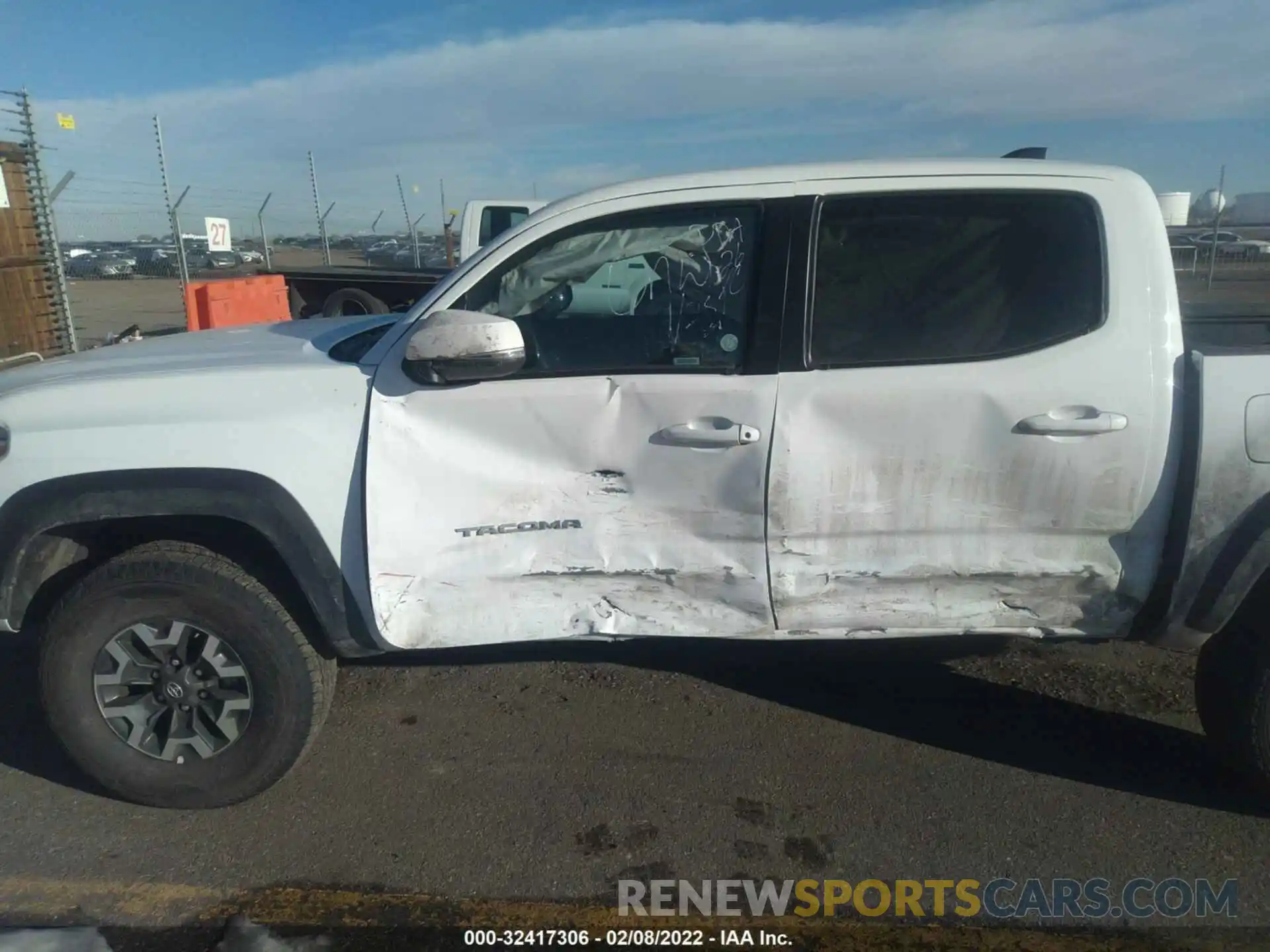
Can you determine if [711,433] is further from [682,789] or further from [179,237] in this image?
[179,237]

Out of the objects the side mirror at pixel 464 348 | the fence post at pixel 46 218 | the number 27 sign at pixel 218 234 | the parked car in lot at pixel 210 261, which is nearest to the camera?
the side mirror at pixel 464 348

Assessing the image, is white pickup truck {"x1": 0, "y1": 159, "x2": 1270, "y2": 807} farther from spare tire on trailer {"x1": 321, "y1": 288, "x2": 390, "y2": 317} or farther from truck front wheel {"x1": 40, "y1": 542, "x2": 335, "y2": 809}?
spare tire on trailer {"x1": 321, "y1": 288, "x2": 390, "y2": 317}

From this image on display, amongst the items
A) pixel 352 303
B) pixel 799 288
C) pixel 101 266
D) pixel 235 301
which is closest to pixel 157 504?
pixel 799 288

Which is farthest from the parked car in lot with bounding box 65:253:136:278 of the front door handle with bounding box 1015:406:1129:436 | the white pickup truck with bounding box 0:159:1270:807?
the front door handle with bounding box 1015:406:1129:436

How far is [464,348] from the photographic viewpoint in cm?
305

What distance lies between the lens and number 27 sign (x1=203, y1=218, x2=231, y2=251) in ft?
50.2

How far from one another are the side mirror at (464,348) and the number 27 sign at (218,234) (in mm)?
13805

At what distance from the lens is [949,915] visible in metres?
2.88

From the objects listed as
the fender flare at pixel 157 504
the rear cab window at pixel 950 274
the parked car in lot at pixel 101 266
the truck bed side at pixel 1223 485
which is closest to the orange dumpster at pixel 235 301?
the fender flare at pixel 157 504

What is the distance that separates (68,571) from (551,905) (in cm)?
206

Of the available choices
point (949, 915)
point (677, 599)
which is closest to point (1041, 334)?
point (677, 599)

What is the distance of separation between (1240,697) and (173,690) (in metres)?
3.44

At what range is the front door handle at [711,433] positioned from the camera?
10.2ft

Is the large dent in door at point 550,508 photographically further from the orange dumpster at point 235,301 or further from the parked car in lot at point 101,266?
the parked car in lot at point 101,266
